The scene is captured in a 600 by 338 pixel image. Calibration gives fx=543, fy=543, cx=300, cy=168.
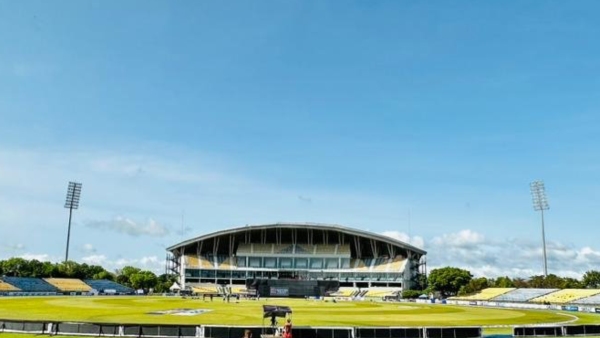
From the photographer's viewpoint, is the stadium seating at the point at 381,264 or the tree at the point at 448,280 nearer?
the tree at the point at 448,280

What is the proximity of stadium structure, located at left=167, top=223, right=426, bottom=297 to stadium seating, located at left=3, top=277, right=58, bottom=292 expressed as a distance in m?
43.2

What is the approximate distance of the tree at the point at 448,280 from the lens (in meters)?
144

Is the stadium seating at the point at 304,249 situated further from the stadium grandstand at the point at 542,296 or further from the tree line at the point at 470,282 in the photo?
the stadium grandstand at the point at 542,296

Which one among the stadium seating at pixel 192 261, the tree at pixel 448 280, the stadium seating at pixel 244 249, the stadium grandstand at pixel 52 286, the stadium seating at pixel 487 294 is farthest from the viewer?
the stadium seating at pixel 244 249

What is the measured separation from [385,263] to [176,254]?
70.8 metres

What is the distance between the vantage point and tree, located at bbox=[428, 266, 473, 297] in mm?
143875

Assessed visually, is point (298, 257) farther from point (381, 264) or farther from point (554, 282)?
point (554, 282)

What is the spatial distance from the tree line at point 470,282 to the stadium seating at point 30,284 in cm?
8891

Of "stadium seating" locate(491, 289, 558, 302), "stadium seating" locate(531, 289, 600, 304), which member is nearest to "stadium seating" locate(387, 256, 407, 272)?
"stadium seating" locate(491, 289, 558, 302)

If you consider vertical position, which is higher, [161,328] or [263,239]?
[263,239]

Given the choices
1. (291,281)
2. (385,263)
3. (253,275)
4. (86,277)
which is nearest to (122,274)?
(86,277)

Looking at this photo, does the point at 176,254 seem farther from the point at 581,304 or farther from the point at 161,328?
the point at 161,328

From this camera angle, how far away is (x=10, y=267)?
497ft

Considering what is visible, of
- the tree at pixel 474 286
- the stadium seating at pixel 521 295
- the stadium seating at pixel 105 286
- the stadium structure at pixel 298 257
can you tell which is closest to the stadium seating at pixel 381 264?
the stadium structure at pixel 298 257
